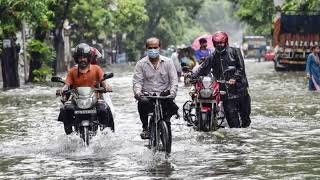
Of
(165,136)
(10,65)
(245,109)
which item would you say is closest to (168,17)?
(10,65)

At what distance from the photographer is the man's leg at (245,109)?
15.5 metres

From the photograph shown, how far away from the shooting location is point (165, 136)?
470 inches

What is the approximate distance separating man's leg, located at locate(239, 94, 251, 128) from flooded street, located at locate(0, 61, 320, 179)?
21 cm

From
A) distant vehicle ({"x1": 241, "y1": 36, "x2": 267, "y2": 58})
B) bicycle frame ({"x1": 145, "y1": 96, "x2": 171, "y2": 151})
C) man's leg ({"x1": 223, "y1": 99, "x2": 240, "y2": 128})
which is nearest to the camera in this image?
bicycle frame ({"x1": 145, "y1": 96, "x2": 171, "y2": 151})

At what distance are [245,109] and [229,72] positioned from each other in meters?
0.93

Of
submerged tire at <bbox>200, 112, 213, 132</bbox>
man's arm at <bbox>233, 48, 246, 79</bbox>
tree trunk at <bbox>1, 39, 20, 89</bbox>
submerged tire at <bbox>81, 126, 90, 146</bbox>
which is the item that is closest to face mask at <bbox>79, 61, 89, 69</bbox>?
submerged tire at <bbox>81, 126, 90, 146</bbox>

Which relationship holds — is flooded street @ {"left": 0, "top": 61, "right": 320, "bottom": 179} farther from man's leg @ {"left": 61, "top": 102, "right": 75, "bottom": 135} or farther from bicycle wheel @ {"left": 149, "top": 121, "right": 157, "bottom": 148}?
man's leg @ {"left": 61, "top": 102, "right": 75, "bottom": 135}

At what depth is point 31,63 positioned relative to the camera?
1572 inches

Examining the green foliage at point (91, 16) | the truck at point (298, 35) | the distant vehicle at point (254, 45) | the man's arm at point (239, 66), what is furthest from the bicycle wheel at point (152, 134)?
the distant vehicle at point (254, 45)

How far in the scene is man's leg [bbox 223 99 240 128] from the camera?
1538 cm

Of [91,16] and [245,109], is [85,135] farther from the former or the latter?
[91,16]

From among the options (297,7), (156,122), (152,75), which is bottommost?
(156,122)

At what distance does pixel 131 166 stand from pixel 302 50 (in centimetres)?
3530

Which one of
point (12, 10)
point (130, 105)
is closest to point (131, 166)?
point (130, 105)
